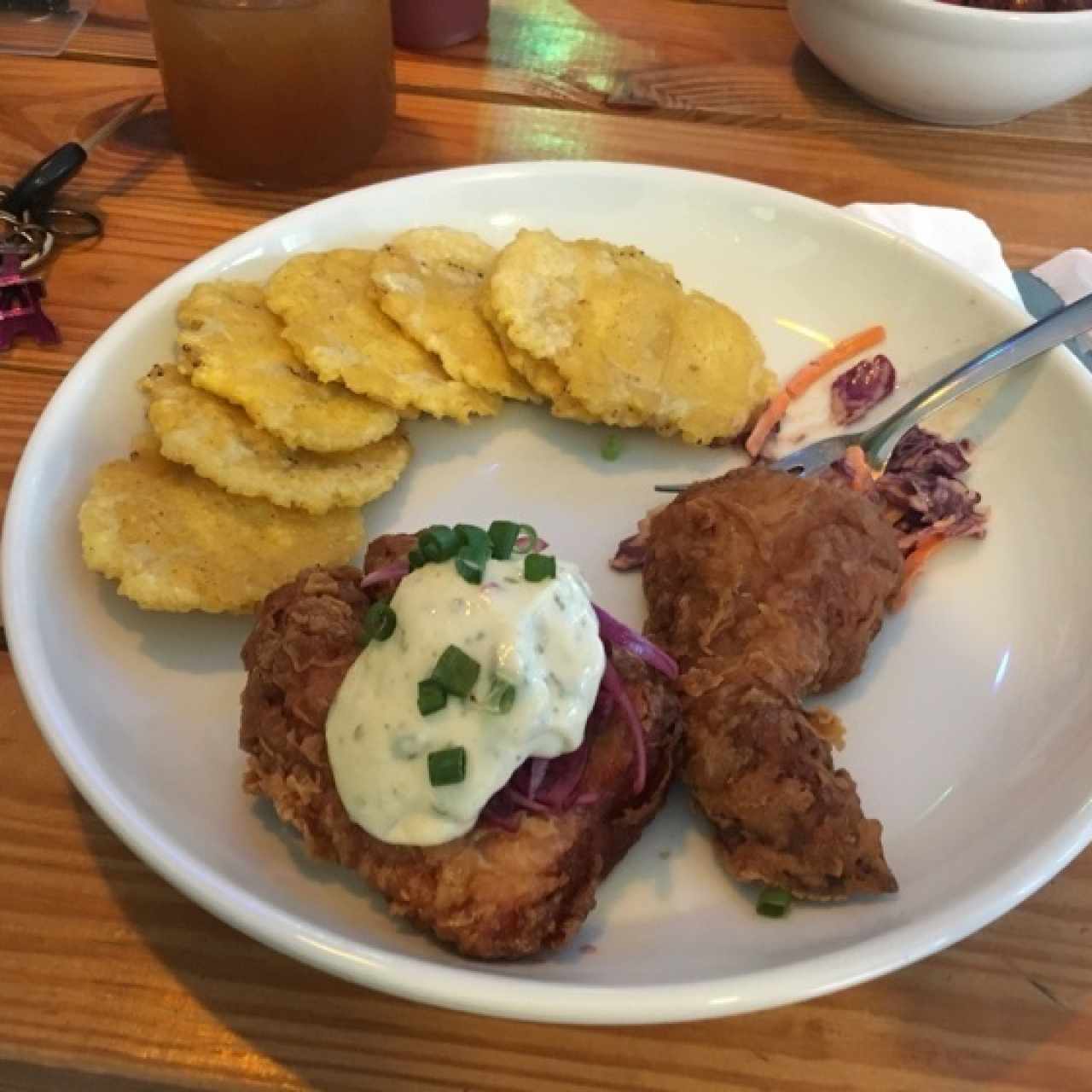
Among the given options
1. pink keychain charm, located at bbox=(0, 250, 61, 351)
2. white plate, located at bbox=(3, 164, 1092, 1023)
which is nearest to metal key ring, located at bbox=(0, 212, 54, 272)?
pink keychain charm, located at bbox=(0, 250, 61, 351)

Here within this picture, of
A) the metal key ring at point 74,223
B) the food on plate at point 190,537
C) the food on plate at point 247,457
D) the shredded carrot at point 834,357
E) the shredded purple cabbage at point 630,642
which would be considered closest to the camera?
the shredded purple cabbage at point 630,642

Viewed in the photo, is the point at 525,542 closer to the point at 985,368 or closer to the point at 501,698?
the point at 501,698

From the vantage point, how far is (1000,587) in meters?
2.08

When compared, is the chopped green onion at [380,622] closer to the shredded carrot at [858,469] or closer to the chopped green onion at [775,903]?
the chopped green onion at [775,903]

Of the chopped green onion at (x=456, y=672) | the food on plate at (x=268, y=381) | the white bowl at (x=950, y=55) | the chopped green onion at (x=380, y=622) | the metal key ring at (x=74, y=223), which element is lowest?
the metal key ring at (x=74, y=223)

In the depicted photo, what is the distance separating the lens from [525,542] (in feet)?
5.73

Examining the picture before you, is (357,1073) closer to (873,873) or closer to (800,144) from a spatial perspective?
(873,873)

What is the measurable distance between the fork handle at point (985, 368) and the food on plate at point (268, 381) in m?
1.01

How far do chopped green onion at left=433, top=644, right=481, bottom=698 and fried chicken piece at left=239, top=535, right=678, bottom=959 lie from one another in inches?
7.7

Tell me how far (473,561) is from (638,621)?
578mm

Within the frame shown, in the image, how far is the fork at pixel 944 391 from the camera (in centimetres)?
222

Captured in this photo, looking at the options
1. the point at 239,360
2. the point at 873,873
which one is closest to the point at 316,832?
the point at 873,873

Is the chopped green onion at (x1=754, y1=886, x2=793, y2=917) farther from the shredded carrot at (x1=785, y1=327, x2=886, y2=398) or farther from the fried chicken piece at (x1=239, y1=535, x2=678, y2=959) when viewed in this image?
the shredded carrot at (x1=785, y1=327, x2=886, y2=398)

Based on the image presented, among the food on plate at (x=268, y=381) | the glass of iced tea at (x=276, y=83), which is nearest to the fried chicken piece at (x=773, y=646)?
the food on plate at (x=268, y=381)
